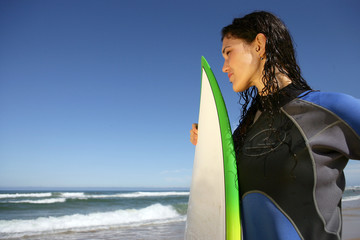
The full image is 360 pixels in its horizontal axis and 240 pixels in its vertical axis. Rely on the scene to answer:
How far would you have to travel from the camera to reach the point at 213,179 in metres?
1.19

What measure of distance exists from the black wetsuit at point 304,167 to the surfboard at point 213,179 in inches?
4.1

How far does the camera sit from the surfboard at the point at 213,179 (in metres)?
1.07

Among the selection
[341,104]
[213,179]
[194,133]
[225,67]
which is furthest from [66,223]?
[341,104]

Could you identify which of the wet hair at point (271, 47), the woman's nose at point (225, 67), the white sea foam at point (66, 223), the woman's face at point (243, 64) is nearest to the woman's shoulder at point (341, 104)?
the wet hair at point (271, 47)

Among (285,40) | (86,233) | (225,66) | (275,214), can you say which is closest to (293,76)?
(285,40)

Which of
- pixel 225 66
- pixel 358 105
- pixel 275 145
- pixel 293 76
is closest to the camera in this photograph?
pixel 358 105

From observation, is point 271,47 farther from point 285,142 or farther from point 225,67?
point 285,142

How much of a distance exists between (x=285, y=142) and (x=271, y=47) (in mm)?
436

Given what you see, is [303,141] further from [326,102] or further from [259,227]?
[259,227]

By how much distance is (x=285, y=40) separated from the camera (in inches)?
44.5

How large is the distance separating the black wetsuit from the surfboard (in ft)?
0.34

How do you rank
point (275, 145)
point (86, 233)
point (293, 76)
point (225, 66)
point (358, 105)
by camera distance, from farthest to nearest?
point (86, 233)
point (225, 66)
point (293, 76)
point (275, 145)
point (358, 105)

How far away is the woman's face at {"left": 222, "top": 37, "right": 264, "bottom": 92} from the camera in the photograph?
111 centimetres

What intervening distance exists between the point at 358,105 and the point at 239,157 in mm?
480
